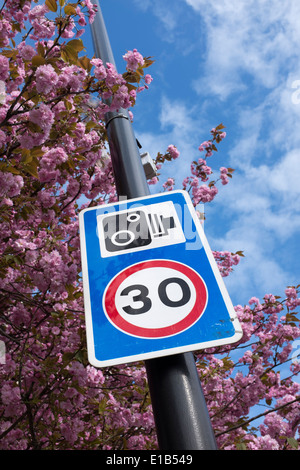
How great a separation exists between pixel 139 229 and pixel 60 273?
150 cm

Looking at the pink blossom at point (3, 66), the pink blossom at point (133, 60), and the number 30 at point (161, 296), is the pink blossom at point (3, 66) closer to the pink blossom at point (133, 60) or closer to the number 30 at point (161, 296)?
the pink blossom at point (133, 60)

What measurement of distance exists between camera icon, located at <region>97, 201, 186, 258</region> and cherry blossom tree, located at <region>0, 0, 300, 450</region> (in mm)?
1091

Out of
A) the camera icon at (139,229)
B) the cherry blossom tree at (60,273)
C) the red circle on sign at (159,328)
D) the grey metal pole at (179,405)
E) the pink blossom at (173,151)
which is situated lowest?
the grey metal pole at (179,405)

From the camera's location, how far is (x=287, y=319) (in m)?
4.90

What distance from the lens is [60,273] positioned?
2816 millimetres

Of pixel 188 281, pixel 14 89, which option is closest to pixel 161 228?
pixel 188 281

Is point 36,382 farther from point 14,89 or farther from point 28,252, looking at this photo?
point 14,89

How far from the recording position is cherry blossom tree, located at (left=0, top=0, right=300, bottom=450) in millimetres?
2648

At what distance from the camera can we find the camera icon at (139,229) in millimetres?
1469

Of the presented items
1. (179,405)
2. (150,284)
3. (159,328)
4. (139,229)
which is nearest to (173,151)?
(139,229)

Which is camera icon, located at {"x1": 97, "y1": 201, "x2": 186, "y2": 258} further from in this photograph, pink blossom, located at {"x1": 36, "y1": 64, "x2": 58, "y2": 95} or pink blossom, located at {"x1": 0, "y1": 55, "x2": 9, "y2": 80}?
pink blossom, located at {"x1": 0, "y1": 55, "x2": 9, "y2": 80}

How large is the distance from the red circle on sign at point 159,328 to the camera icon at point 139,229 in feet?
0.34

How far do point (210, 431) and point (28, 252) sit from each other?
2.33m

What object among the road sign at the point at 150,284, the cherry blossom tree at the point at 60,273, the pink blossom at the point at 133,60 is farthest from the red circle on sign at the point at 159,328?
the pink blossom at the point at 133,60
